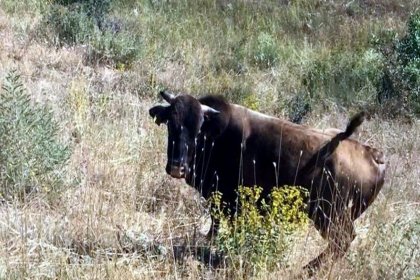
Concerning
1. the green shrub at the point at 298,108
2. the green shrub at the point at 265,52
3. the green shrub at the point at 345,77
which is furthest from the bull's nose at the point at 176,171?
the green shrub at the point at 265,52

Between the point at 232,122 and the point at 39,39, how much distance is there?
19.2ft

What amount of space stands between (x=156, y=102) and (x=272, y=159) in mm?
3993

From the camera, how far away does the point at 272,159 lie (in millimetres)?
6230

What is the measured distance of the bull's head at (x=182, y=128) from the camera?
5.92 meters

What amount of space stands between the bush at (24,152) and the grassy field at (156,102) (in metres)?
0.02

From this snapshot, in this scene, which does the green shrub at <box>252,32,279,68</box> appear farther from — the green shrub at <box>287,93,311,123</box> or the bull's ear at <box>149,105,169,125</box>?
the bull's ear at <box>149,105,169,125</box>

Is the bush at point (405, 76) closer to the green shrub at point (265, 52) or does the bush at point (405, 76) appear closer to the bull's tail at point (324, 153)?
the green shrub at point (265, 52)

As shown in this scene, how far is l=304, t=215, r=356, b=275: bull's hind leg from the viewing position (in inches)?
218

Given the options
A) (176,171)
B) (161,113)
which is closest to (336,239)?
(176,171)

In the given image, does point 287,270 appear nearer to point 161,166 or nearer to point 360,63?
point 161,166

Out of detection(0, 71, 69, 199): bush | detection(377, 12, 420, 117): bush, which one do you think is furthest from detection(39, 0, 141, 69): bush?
detection(0, 71, 69, 199): bush

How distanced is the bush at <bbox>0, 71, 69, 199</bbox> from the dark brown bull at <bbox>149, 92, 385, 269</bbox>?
1.08 m

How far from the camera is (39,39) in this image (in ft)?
37.4

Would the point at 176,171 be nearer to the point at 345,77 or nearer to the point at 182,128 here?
the point at 182,128
